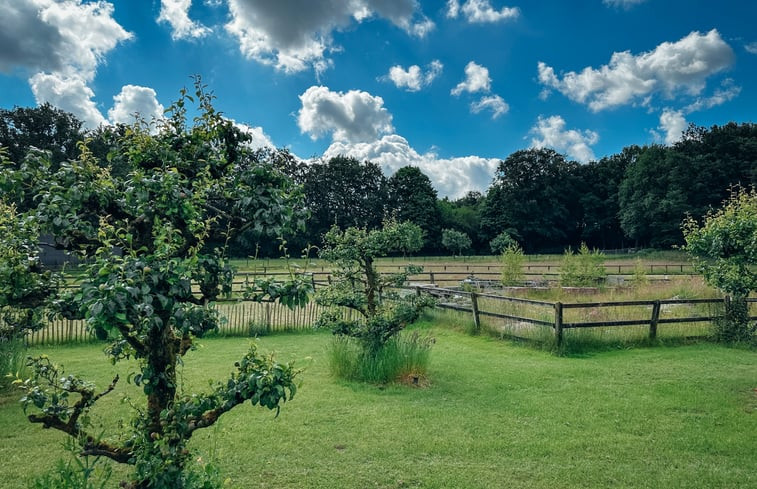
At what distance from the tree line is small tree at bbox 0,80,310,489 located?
50.4 metres

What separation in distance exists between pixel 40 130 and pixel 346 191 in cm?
3991

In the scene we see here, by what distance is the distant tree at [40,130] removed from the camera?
1547 inches

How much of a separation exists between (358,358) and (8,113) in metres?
48.1

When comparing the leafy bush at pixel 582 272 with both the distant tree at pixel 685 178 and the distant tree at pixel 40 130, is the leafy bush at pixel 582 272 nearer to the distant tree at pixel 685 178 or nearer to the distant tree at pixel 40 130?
the distant tree at pixel 685 178

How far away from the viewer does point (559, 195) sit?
67438 millimetres

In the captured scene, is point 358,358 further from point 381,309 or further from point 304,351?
point 304,351

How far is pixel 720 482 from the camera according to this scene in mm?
4227

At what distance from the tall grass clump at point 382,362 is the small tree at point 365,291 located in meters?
0.17

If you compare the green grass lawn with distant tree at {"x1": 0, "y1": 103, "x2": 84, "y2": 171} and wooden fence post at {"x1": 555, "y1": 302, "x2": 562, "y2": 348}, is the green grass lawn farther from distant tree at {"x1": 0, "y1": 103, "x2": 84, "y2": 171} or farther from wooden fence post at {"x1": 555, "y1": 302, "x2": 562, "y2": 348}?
distant tree at {"x1": 0, "y1": 103, "x2": 84, "y2": 171}

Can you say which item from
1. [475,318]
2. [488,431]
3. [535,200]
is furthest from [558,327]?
[535,200]

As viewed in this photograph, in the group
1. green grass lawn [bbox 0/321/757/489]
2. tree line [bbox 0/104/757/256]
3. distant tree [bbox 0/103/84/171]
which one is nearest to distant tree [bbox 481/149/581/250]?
tree line [bbox 0/104/757/256]

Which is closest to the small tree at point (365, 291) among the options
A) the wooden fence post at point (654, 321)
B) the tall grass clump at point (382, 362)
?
the tall grass clump at point (382, 362)

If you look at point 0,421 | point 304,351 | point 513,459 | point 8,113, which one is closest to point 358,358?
point 304,351


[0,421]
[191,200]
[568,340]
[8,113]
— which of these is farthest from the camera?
[8,113]
